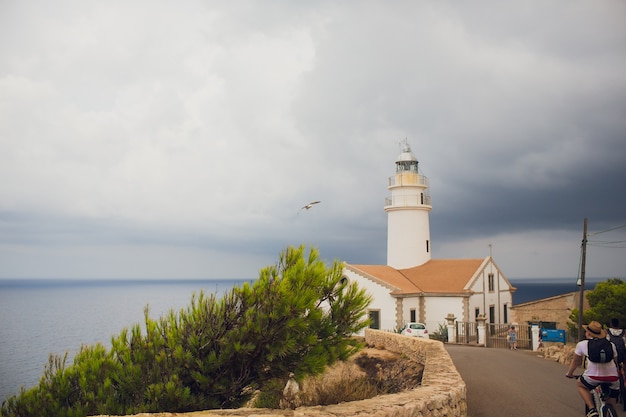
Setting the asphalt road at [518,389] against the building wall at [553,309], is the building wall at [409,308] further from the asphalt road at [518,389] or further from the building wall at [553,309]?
the asphalt road at [518,389]

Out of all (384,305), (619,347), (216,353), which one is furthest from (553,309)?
(216,353)

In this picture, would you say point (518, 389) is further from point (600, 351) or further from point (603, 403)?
point (600, 351)

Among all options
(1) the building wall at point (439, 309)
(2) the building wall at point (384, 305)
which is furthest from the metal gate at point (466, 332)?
(2) the building wall at point (384, 305)

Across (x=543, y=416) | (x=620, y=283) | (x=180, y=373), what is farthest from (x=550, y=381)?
(x=620, y=283)

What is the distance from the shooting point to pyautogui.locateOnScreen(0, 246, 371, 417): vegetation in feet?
32.3

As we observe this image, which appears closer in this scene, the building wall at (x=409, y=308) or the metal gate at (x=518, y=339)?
the metal gate at (x=518, y=339)

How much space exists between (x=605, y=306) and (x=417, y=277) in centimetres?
1149

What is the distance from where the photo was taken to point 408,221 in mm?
37938

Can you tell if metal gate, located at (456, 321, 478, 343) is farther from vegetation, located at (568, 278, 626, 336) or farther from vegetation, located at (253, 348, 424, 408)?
vegetation, located at (253, 348, 424, 408)

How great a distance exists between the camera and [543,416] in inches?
410

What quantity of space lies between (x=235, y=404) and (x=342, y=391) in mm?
2404

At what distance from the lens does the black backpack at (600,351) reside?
25.9 feet

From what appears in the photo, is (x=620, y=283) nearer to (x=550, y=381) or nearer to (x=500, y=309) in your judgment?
(x=500, y=309)

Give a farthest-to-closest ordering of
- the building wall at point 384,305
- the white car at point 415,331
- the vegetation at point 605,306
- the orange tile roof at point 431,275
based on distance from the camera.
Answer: the orange tile roof at point 431,275, the building wall at point 384,305, the white car at point 415,331, the vegetation at point 605,306
